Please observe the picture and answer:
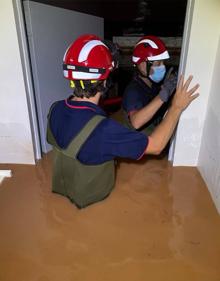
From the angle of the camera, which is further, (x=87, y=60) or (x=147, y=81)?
(x=147, y=81)

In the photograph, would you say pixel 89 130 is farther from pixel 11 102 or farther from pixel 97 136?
pixel 11 102

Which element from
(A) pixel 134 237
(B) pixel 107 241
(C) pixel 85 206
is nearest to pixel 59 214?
(C) pixel 85 206

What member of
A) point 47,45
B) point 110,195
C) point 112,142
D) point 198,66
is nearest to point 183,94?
point 198,66

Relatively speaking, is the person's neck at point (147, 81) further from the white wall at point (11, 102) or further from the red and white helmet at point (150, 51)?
the white wall at point (11, 102)

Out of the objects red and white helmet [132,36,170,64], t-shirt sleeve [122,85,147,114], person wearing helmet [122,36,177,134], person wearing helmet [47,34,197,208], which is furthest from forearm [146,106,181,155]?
red and white helmet [132,36,170,64]

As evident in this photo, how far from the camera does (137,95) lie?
64.4 inches

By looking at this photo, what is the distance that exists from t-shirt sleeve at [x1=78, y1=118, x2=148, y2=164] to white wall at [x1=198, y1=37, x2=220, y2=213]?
492mm

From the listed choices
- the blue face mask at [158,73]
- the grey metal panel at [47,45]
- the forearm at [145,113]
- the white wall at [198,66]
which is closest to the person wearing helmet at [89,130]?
the forearm at [145,113]

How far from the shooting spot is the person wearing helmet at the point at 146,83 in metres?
1.50

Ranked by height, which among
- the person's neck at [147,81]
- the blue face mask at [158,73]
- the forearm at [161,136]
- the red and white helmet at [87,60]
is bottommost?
the forearm at [161,136]

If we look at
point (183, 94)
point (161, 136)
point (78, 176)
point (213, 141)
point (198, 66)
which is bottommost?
point (78, 176)

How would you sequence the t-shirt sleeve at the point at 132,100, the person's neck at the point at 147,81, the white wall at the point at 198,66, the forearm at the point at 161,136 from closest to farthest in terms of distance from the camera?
the forearm at the point at 161,136 → the white wall at the point at 198,66 → the t-shirt sleeve at the point at 132,100 → the person's neck at the point at 147,81

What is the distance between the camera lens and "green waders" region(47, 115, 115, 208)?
1243mm

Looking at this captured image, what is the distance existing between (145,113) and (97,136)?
1.63ft
